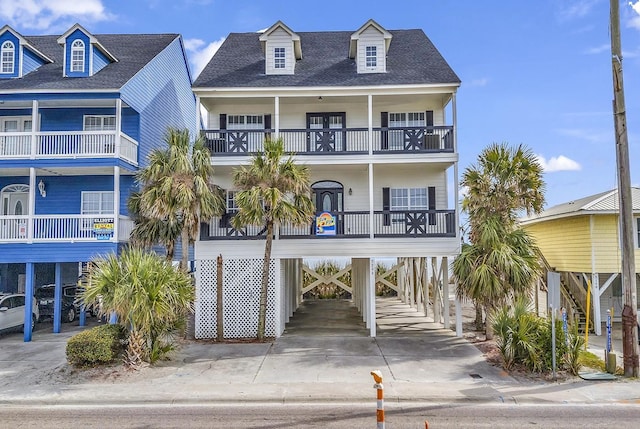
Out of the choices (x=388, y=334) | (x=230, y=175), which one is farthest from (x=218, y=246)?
(x=388, y=334)

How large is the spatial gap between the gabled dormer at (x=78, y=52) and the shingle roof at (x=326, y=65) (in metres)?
4.61

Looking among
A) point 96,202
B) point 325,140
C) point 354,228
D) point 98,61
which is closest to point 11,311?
point 96,202

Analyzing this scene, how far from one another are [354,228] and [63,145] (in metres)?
11.2

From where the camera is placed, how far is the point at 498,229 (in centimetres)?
1512

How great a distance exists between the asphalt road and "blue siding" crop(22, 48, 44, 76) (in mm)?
15029

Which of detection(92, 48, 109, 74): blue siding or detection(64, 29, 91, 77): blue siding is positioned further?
detection(92, 48, 109, 74): blue siding

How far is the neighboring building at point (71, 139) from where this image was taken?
16641mm

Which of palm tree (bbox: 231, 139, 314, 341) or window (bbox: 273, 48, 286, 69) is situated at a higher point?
window (bbox: 273, 48, 286, 69)

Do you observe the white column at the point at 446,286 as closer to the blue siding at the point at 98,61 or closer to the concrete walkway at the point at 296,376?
the concrete walkway at the point at 296,376

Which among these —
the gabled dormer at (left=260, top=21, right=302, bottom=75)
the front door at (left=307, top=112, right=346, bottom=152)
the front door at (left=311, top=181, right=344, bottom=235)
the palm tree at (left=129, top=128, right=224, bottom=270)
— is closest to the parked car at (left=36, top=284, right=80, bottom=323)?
the palm tree at (left=129, top=128, right=224, bottom=270)

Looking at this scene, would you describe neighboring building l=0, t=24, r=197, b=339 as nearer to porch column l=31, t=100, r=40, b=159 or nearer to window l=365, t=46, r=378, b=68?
porch column l=31, t=100, r=40, b=159

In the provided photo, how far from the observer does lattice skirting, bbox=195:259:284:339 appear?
16.1 metres

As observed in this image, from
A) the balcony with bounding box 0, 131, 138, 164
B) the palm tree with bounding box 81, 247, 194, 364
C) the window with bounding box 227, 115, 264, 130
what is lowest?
the palm tree with bounding box 81, 247, 194, 364

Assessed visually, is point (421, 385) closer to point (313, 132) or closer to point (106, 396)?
point (106, 396)
